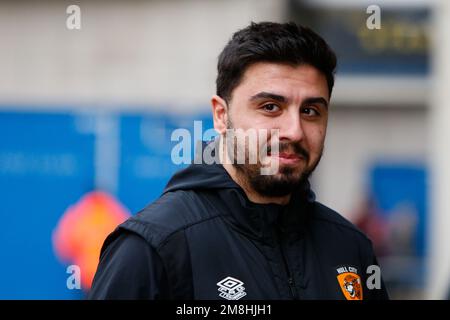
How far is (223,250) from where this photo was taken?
294 cm

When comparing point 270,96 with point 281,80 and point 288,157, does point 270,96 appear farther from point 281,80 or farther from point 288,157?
point 288,157

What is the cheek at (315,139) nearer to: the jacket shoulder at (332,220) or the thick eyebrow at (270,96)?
the thick eyebrow at (270,96)

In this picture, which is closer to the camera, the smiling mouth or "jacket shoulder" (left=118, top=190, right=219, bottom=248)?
"jacket shoulder" (left=118, top=190, right=219, bottom=248)

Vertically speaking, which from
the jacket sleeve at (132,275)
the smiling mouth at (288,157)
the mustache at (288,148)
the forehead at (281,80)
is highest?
the forehead at (281,80)

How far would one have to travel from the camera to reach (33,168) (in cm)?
1083

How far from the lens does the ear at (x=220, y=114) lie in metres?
3.29

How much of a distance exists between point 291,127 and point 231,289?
0.61 metres

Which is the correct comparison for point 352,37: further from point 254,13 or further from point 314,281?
point 314,281

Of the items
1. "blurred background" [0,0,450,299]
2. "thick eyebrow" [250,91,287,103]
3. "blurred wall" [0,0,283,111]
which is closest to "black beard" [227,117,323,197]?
"thick eyebrow" [250,91,287,103]

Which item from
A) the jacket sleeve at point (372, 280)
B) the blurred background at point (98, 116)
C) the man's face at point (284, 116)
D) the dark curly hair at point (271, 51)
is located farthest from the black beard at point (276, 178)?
the blurred background at point (98, 116)

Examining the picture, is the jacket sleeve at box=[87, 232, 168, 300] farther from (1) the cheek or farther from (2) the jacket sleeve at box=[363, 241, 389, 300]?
(2) the jacket sleeve at box=[363, 241, 389, 300]

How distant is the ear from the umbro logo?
626mm

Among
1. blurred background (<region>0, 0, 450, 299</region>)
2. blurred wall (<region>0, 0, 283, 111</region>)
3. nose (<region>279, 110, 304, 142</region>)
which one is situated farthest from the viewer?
blurred wall (<region>0, 0, 283, 111</region>)

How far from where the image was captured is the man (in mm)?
2836
